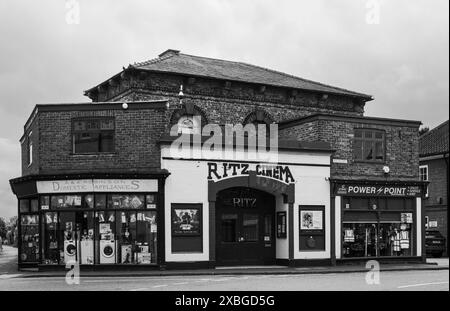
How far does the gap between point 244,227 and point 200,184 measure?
3051 mm

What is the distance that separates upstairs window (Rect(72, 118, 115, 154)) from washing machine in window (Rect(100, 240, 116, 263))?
3.27 m

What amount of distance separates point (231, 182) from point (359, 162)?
590 centimetres

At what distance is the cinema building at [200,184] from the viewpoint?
24734mm

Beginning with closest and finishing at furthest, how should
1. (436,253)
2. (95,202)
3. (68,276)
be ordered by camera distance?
1. (68,276)
2. (95,202)
3. (436,253)

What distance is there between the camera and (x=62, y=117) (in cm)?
2512

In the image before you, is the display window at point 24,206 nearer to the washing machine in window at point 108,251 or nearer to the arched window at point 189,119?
the washing machine in window at point 108,251

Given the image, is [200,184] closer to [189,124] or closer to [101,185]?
[101,185]

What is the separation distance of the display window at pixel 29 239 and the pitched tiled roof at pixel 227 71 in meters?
7.83

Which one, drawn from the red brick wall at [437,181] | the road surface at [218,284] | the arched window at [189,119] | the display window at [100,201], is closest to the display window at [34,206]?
the display window at [100,201]

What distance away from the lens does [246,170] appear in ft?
86.4

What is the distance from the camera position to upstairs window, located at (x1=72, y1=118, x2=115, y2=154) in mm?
25156

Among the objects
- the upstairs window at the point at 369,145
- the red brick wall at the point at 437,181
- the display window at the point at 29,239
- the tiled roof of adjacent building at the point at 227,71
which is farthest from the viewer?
the red brick wall at the point at 437,181

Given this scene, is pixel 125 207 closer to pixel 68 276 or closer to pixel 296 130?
pixel 68 276
